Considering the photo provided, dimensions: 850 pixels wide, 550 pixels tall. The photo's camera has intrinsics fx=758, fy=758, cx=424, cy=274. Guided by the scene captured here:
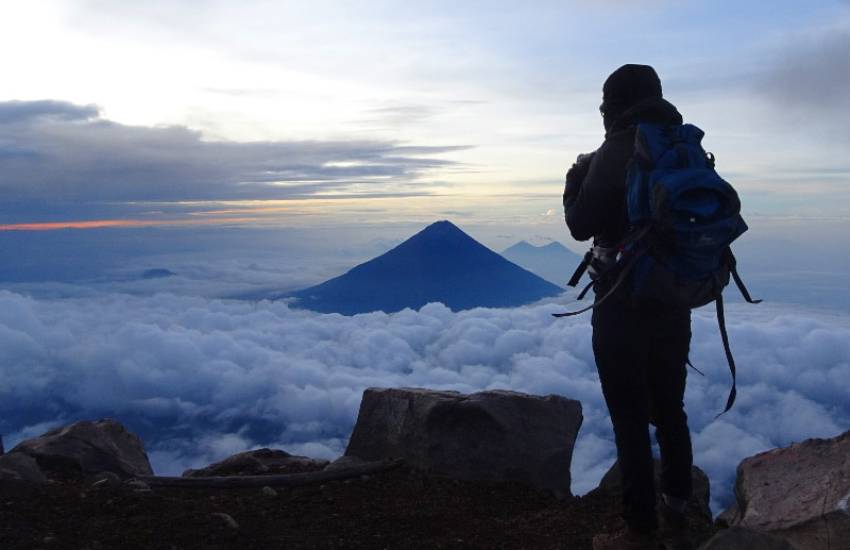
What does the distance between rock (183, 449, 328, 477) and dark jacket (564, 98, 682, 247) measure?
5543 mm

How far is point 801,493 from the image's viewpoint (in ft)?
19.6

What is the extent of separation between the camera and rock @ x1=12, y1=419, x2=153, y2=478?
368 inches

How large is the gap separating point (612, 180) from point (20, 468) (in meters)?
6.87

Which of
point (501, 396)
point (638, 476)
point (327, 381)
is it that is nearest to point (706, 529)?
point (638, 476)

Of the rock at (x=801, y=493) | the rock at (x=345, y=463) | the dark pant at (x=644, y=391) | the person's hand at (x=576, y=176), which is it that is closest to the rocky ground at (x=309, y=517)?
the rock at (x=345, y=463)

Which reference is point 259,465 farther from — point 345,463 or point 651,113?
point 651,113

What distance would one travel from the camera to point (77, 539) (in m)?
5.81

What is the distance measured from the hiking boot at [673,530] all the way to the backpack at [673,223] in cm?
153

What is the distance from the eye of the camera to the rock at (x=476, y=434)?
902 cm

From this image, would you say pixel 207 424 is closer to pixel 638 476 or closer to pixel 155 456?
pixel 155 456

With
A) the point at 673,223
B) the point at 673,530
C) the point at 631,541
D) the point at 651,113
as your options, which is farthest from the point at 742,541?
the point at 651,113

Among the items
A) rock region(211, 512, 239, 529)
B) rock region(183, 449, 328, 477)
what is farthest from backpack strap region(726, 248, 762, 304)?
rock region(183, 449, 328, 477)

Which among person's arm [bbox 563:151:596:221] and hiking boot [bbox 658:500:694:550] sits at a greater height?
person's arm [bbox 563:151:596:221]

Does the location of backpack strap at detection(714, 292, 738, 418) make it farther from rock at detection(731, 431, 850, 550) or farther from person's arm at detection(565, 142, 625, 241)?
rock at detection(731, 431, 850, 550)
